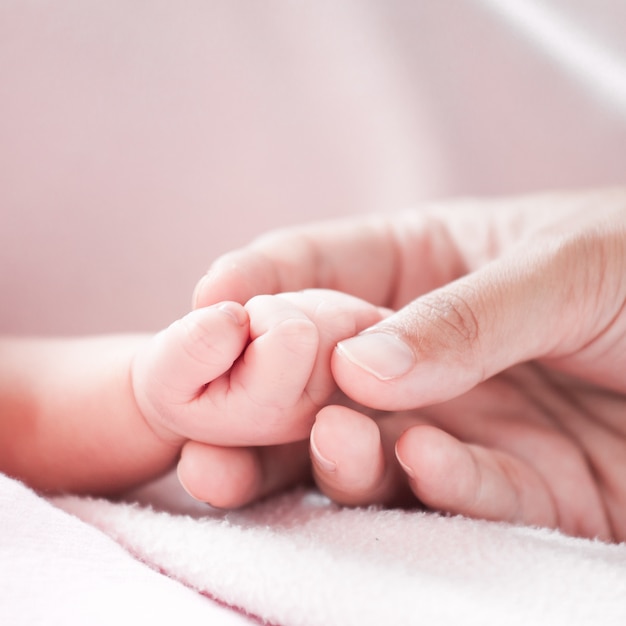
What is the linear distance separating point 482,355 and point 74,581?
0.38m

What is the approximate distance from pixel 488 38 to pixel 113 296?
2.25ft

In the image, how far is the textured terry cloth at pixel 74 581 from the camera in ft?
1.68

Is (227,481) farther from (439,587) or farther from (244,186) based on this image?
(244,186)

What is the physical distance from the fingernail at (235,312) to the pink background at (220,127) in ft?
1.90

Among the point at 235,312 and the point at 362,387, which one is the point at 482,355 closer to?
the point at 362,387

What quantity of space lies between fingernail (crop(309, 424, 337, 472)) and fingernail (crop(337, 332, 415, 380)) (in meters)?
0.07

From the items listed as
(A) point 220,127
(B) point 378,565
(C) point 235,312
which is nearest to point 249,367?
(C) point 235,312

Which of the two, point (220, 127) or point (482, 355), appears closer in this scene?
point (482, 355)

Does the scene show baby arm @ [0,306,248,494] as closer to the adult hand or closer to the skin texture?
the skin texture

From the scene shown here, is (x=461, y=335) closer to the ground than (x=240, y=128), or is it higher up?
closer to the ground

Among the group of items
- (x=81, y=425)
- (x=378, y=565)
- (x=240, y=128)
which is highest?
(x=240, y=128)

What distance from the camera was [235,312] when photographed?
2.03ft

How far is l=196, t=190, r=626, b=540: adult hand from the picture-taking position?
0.65m

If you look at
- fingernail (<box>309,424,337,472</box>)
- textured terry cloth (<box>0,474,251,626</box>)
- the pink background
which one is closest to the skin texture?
Result: fingernail (<box>309,424,337,472</box>)
